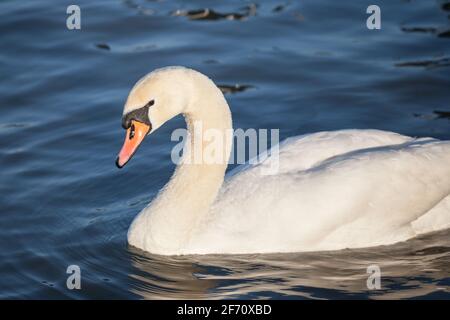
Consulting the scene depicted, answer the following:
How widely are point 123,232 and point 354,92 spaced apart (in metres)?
4.18

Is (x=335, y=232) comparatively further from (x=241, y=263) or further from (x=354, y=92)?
(x=354, y=92)

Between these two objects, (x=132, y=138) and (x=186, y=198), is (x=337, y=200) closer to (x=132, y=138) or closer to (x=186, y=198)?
(x=186, y=198)

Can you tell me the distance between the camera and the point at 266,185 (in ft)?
29.0

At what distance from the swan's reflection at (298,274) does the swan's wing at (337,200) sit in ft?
0.44

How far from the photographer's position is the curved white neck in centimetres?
889

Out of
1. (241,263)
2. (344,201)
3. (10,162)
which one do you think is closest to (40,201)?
(10,162)

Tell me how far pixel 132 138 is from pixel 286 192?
4.50 ft

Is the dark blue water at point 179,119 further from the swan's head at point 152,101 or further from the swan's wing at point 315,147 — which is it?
the swan's head at point 152,101

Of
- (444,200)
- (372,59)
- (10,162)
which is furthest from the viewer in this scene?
(372,59)

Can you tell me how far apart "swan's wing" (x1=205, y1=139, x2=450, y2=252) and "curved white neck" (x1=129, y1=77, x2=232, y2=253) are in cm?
16

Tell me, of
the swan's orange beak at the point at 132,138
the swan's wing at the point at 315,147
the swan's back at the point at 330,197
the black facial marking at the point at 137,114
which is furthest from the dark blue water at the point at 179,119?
the black facial marking at the point at 137,114

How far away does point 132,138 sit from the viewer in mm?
8531

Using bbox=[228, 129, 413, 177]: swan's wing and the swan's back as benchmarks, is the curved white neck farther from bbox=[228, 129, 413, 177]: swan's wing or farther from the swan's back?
bbox=[228, 129, 413, 177]: swan's wing
